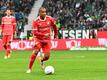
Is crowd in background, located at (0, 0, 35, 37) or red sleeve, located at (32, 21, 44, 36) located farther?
crowd in background, located at (0, 0, 35, 37)

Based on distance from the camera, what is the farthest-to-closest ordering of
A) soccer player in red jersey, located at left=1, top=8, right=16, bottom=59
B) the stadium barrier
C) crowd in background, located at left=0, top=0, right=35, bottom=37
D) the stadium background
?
crowd in background, located at left=0, top=0, right=35, bottom=37, the stadium barrier, the stadium background, soccer player in red jersey, located at left=1, top=8, right=16, bottom=59

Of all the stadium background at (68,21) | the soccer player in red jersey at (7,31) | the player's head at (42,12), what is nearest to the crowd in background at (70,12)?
the stadium background at (68,21)

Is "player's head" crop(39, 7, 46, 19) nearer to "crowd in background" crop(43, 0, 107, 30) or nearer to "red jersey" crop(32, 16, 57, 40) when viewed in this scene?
"red jersey" crop(32, 16, 57, 40)

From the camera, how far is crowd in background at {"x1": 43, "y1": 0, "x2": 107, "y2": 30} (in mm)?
41312

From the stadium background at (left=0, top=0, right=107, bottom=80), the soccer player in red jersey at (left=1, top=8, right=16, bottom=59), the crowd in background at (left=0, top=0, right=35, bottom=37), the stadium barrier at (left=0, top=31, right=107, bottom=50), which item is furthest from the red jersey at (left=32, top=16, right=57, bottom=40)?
the crowd in background at (left=0, top=0, right=35, bottom=37)

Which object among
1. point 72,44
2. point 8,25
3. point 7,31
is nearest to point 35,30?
point 8,25

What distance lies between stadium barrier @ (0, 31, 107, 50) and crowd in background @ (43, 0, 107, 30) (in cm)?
292

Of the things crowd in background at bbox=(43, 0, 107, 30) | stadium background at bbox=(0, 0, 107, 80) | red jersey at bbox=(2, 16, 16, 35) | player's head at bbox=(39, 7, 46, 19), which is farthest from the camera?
crowd in background at bbox=(43, 0, 107, 30)

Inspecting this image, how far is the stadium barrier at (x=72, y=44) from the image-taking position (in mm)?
37312

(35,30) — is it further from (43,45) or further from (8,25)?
(8,25)

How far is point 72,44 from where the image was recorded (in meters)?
37.7

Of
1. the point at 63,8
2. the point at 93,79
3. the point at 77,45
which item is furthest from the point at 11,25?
the point at 63,8

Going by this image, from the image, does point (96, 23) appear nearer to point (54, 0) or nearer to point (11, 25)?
point (54, 0)

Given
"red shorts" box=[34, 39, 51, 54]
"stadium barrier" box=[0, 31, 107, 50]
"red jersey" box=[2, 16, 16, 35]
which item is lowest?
"stadium barrier" box=[0, 31, 107, 50]
